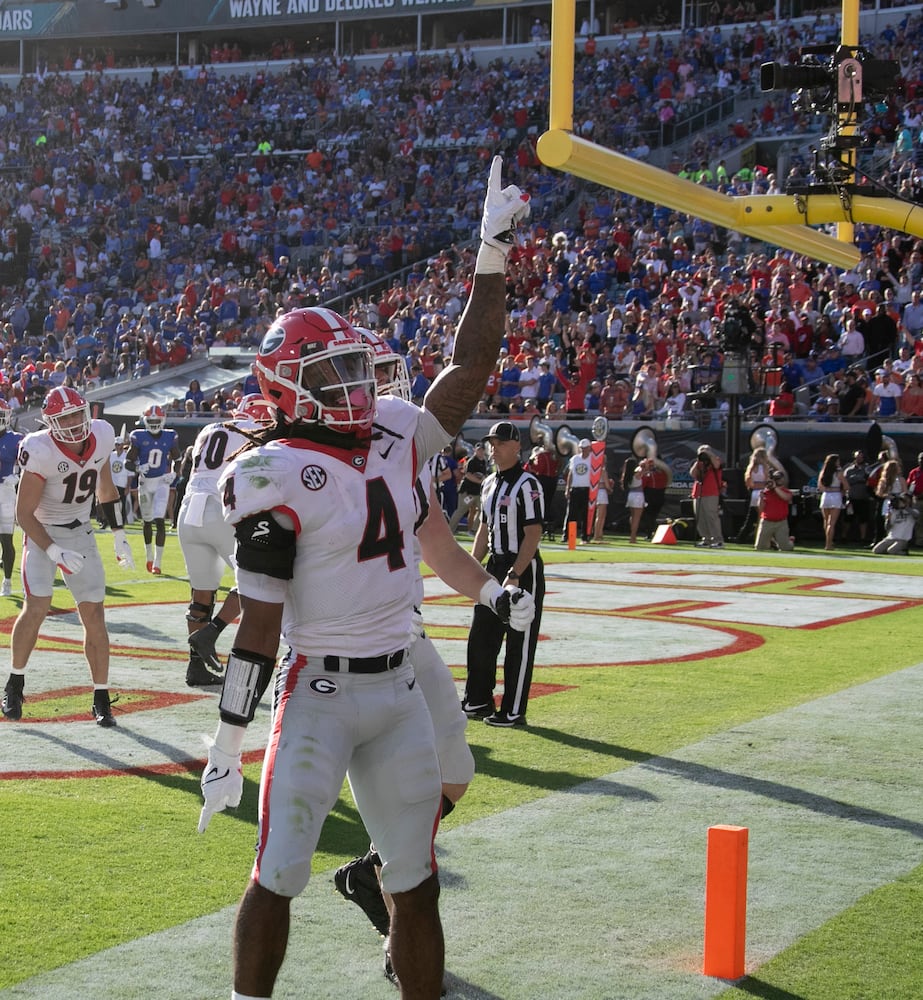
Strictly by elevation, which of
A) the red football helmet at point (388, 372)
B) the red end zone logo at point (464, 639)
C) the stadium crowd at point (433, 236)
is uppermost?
the stadium crowd at point (433, 236)

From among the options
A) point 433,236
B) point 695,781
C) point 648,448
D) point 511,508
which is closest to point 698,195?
point 511,508

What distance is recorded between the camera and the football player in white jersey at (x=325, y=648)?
3.44 metres

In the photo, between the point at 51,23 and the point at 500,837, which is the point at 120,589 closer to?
the point at 500,837

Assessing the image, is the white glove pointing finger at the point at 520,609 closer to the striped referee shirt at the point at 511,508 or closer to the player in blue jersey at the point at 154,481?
the striped referee shirt at the point at 511,508

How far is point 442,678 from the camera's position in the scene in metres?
4.50

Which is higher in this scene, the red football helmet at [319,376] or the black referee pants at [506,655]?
the red football helmet at [319,376]

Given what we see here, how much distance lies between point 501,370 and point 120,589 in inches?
425

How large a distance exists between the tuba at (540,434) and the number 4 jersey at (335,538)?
18133 millimetres

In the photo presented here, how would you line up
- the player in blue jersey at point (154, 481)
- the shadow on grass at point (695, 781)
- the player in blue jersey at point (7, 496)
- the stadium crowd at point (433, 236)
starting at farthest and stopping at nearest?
the stadium crowd at point (433, 236) < the player in blue jersey at point (154, 481) < the player in blue jersey at point (7, 496) < the shadow on grass at point (695, 781)

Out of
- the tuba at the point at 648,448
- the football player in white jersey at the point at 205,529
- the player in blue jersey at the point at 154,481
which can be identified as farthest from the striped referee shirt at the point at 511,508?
the tuba at the point at 648,448

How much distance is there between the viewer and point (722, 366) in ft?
69.2

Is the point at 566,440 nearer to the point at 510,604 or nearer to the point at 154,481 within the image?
the point at 154,481

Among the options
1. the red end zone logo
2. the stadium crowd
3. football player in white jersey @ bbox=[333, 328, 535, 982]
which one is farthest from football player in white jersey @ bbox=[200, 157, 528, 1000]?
the stadium crowd

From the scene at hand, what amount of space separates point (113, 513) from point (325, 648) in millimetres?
6516
